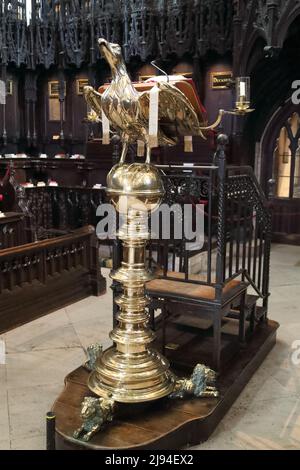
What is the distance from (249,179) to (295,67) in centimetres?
517

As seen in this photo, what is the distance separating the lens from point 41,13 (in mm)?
10289

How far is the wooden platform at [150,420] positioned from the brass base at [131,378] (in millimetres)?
98

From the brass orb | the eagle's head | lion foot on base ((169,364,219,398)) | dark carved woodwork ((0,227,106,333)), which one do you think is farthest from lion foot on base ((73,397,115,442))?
dark carved woodwork ((0,227,106,333))

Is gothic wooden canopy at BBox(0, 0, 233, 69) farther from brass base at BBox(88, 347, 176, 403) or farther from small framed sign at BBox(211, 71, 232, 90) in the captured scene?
brass base at BBox(88, 347, 176, 403)

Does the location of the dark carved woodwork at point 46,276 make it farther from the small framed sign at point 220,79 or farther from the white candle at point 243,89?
the small framed sign at point 220,79

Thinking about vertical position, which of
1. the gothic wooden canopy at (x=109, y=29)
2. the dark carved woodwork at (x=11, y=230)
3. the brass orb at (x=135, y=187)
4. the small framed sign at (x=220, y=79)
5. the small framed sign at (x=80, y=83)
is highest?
the gothic wooden canopy at (x=109, y=29)

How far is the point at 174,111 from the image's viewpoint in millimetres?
2385

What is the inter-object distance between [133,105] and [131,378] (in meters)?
1.37

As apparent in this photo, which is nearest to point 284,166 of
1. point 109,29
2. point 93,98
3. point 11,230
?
point 109,29

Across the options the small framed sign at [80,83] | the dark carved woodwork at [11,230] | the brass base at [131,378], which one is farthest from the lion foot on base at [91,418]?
the small framed sign at [80,83]

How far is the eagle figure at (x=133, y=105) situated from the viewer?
2275 mm

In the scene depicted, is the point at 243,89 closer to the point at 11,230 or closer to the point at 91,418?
the point at 91,418

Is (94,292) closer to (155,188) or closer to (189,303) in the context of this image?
(189,303)

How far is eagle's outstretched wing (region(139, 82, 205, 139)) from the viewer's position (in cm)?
228
